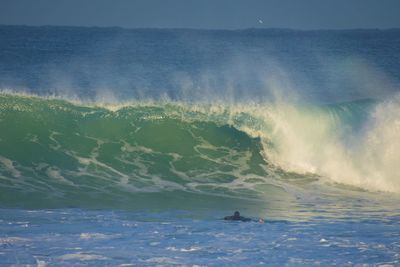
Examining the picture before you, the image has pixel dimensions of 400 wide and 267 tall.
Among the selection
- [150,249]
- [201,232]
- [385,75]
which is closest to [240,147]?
[201,232]

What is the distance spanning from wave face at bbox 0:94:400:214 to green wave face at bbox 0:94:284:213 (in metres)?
0.03

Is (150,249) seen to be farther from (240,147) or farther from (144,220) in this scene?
(240,147)

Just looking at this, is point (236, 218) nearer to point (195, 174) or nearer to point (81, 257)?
point (81, 257)

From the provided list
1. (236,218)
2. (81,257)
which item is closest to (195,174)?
(236,218)

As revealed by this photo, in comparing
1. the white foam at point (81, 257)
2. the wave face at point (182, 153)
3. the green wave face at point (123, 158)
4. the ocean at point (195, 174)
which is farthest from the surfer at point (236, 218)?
the white foam at point (81, 257)

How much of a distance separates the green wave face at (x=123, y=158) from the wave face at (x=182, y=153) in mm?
28

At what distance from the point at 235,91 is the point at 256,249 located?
2329 cm

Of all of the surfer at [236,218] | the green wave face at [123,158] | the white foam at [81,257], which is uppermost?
the green wave face at [123,158]

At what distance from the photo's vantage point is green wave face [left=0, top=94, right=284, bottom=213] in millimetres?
15742

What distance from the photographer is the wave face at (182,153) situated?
53.0 feet

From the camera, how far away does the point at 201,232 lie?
39.1 feet

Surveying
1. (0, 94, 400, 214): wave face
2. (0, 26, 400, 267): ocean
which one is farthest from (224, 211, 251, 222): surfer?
(0, 94, 400, 214): wave face

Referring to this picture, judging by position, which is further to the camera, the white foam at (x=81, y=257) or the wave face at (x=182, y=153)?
the wave face at (x=182, y=153)

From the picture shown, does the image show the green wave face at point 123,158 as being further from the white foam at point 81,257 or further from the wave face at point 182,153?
the white foam at point 81,257
